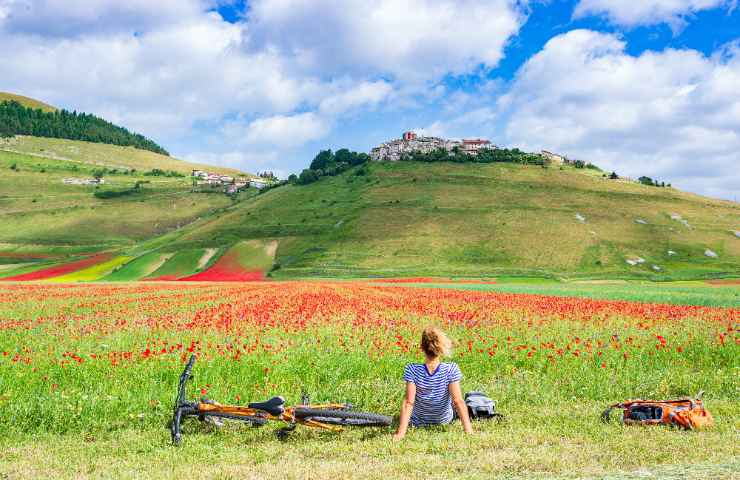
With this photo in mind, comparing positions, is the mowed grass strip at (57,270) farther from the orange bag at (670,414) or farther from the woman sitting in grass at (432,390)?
the orange bag at (670,414)

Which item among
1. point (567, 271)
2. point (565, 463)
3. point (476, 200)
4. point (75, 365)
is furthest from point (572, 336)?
point (476, 200)

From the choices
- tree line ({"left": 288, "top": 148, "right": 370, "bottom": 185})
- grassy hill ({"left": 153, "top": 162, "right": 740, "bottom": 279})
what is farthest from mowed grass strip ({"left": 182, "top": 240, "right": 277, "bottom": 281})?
tree line ({"left": 288, "top": 148, "right": 370, "bottom": 185})

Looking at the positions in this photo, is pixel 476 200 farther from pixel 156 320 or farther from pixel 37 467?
pixel 37 467

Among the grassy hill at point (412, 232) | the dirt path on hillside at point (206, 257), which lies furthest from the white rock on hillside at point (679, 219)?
the dirt path on hillside at point (206, 257)

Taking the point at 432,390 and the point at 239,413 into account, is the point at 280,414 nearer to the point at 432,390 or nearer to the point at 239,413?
the point at 239,413

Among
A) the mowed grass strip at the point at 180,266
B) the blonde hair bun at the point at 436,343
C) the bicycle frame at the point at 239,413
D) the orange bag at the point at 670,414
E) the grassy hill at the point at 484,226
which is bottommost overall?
the mowed grass strip at the point at 180,266

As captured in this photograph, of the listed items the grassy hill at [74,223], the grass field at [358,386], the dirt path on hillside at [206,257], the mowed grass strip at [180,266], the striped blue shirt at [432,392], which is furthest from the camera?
the grassy hill at [74,223]

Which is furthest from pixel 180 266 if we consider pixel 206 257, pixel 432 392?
pixel 432 392

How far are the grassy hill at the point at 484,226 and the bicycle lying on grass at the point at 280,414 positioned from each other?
86450 millimetres

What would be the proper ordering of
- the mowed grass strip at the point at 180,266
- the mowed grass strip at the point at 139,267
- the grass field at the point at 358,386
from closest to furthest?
1. the grass field at the point at 358,386
2. the mowed grass strip at the point at 139,267
3. the mowed grass strip at the point at 180,266

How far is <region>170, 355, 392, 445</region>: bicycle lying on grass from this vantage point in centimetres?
935

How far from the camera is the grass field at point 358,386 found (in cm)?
810

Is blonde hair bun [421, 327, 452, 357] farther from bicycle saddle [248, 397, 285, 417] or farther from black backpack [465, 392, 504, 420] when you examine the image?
bicycle saddle [248, 397, 285, 417]

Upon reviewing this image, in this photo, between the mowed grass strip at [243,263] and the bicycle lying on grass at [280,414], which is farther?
the mowed grass strip at [243,263]
